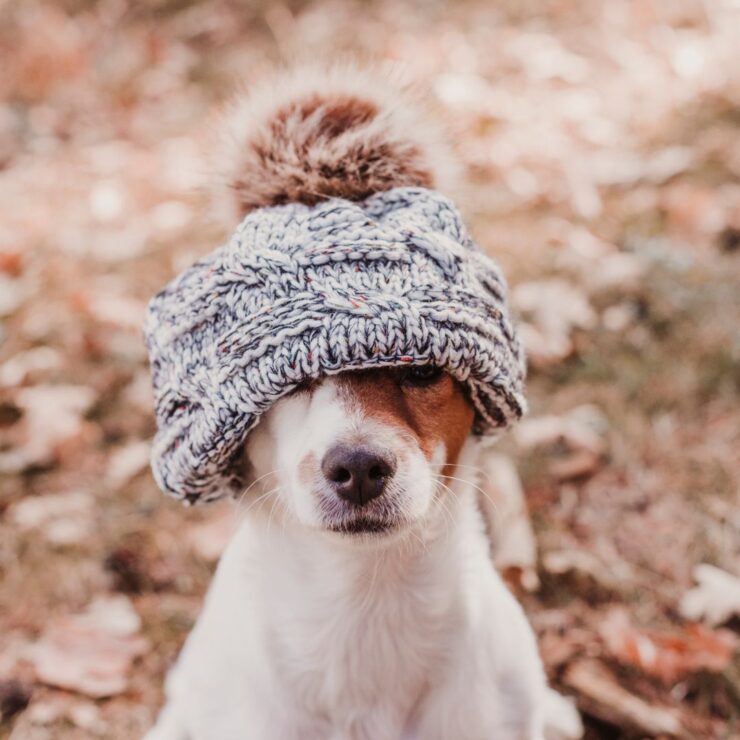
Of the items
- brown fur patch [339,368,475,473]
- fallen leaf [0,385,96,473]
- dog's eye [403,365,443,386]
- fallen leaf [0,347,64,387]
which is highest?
fallen leaf [0,347,64,387]

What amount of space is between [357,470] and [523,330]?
2140 mm

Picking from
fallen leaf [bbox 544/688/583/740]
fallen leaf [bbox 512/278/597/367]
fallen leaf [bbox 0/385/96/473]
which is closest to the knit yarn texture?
fallen leaf [bbox 544/688/583/740]

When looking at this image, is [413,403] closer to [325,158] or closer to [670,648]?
[325,158]

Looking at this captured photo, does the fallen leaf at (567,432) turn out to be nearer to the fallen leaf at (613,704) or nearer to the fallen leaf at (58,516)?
the fallen leaf at (613,704)

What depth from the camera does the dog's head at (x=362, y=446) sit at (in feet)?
5.33

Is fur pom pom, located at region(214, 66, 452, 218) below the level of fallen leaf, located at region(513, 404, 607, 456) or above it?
above

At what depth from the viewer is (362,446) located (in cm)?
161

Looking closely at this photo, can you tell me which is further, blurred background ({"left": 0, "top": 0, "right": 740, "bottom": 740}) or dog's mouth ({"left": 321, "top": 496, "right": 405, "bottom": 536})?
A: blurred background ({"left": 0, "top": 0, "right": 740, "bottom": 740})

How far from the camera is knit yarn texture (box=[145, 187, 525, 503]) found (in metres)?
1.56

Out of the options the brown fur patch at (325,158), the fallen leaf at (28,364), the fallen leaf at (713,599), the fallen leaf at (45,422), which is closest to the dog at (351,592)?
the brown fur patch at (325,158)

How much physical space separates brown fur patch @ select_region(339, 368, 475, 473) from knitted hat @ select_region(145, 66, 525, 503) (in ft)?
0.17

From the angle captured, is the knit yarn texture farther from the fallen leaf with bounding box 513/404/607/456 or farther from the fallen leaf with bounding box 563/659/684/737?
the fallen leaf with bounding box 513/404/607/456

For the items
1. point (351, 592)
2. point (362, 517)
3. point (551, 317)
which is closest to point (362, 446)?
point (362, 517)

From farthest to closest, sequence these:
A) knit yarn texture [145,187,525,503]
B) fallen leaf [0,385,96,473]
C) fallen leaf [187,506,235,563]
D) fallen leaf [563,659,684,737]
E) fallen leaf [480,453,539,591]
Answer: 1. fallen leaf [0,385,96,473]
2. fallen leaf [187,506,235,563]
3. fallen leaf [480,453,539,591]
4. fallen leaf [563,659,684,737]
5. knit yarn texture [145,187,525,503]
